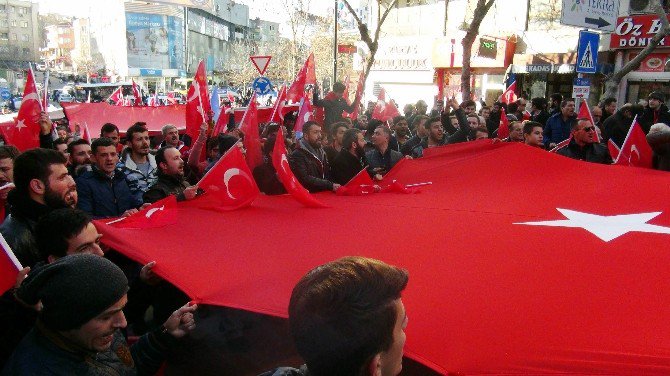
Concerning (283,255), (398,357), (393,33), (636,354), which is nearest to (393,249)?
(283,255)

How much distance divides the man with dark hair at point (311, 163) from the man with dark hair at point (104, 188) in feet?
5.45

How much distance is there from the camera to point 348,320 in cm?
139

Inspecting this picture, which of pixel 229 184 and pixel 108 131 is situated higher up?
pixel 108 131

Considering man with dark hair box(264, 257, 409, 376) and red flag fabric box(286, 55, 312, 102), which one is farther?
red flag fabric box(286, 55, 312, 102)

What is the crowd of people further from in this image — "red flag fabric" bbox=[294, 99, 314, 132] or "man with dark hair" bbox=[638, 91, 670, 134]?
"man with dark hair" bbox=[638, 91, 670, 134]

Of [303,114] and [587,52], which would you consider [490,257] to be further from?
[587,52]

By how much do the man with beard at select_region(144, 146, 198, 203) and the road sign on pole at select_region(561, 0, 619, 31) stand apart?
954 cm

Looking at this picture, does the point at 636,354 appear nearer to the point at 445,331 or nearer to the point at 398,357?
the point at 445,331

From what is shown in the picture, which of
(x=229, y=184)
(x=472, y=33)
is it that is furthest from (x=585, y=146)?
(x=472, y=33)

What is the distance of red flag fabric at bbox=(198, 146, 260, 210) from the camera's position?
4219 mm

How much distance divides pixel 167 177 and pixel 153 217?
43.7 inches

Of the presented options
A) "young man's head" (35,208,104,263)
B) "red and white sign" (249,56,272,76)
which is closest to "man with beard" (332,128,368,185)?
"young man's head" (35,208,104,263)

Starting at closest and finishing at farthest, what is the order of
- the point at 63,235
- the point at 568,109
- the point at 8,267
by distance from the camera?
the point at 8,267 < the point at 63,235 < the point at 568,109

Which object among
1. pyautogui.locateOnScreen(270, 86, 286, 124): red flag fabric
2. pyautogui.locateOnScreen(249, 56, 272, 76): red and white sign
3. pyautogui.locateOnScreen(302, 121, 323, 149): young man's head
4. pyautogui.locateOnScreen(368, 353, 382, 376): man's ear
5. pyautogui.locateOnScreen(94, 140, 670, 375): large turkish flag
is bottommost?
pyautogui.locateOnScreen(94, 140, 670, 375): large turkish flag
